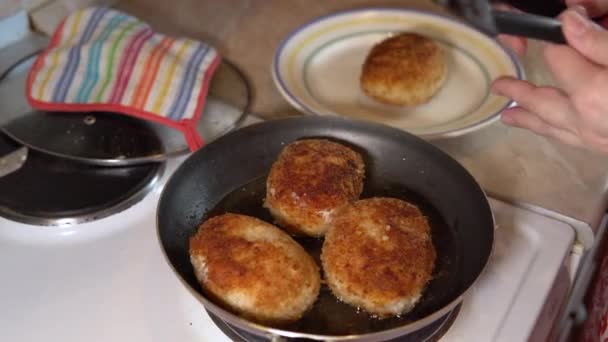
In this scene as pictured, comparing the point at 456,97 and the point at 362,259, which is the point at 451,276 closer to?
the point at 362,259

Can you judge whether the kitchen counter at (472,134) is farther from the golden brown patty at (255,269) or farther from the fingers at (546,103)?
the golden brown patty at (255,269)

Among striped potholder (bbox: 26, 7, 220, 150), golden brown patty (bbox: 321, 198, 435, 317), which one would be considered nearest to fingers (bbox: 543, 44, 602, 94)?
golden brown patty (bbox: 321, 198, 435, 317)

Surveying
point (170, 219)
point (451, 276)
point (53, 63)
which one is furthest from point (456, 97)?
point (53, 63)

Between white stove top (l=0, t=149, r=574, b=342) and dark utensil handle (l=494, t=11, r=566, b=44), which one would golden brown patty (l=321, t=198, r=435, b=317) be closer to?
white stove top (l=0, t=149, r=574, b=342)

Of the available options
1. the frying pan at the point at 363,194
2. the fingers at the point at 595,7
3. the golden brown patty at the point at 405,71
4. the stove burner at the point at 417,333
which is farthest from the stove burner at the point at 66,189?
the fingers at the point at 595,7

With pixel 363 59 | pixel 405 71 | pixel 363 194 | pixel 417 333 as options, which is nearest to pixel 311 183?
pixel 363 194

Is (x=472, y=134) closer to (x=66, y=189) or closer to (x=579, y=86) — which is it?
(x=579, y=86)
